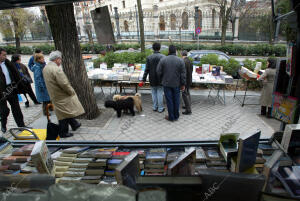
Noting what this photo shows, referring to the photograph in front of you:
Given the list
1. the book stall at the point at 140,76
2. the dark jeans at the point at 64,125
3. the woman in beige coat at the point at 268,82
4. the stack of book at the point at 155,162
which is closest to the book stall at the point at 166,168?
the stack of book at the point at 155,162

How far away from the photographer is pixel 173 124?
5.21 meters

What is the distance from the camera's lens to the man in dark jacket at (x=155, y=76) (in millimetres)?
5434

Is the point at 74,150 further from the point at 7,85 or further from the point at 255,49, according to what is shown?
the point at 255,49

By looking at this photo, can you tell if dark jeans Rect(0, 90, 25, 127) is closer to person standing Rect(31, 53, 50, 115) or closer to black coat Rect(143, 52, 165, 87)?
person standing Rect(31, 53, 50, 115)

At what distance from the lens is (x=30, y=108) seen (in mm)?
6676

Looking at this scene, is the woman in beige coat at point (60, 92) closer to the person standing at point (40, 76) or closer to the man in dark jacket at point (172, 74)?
the person standing at point (40, 76)

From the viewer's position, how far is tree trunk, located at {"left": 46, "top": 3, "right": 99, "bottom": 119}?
469 cm

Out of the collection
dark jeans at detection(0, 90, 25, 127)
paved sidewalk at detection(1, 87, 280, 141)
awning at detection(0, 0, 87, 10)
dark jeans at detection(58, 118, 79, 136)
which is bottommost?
paved sidewalk at detection(1, 87, 280, 141)

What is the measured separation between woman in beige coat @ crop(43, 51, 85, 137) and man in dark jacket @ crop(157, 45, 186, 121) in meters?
2.16

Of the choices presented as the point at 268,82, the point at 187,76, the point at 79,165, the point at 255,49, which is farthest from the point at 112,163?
the point at 255,49

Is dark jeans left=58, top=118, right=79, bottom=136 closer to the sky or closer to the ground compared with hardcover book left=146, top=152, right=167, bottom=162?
closer to the ground

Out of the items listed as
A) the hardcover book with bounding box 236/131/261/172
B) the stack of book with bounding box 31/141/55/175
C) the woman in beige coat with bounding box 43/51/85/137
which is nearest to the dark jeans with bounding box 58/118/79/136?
the woman in beige coat with bounding box 43/51/85/137

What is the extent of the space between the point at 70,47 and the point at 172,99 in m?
2.90

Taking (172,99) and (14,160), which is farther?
(172,99)
